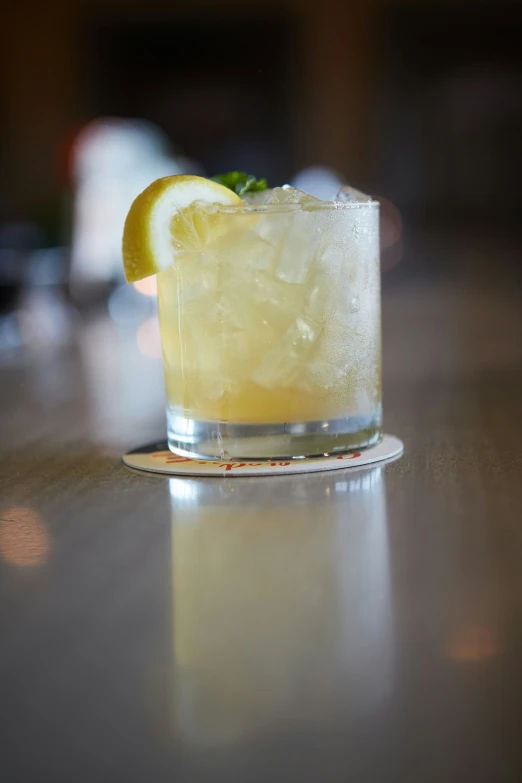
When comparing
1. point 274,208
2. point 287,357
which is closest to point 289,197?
→ point 274,208

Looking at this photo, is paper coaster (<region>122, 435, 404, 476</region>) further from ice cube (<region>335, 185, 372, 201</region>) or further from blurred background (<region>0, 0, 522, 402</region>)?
blurred background (<region>0, 0, 522, 402</region>)

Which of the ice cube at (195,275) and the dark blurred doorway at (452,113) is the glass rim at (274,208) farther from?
the dark blurred doorway at (452,113)

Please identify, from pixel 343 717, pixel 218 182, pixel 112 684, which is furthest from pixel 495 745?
pixel 218 182

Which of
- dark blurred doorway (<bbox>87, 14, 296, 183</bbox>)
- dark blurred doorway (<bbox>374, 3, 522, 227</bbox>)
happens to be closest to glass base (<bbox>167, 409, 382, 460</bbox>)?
dark blurred doorway (<bbox>87, 14, 296, 183</bbox>)

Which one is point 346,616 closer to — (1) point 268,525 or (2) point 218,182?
(1) point 268,525

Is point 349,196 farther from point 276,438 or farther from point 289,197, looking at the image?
point 276,438

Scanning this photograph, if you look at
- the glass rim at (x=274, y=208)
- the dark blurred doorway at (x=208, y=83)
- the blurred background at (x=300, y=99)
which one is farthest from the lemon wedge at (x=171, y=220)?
the dark blurred doorway at (x=208, y=83)
